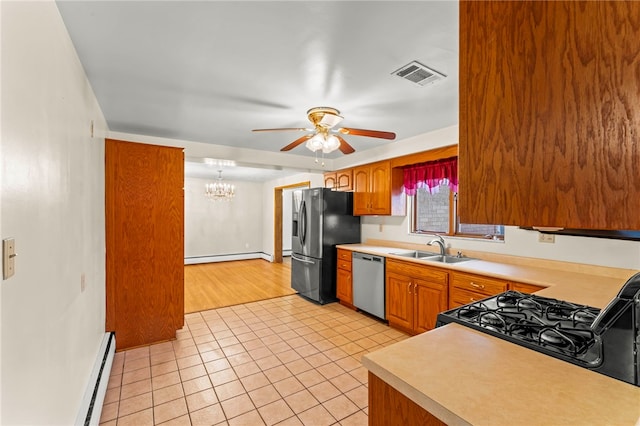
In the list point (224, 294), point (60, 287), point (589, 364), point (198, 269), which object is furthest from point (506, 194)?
point (198, 269)

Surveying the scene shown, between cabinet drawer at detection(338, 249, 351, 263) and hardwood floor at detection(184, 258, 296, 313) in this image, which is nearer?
cabinet drawer at detection(338, 249, 351, 263)

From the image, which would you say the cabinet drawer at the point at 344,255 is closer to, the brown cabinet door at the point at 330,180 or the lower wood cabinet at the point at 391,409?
the brown cabinet door at the point at 330,180

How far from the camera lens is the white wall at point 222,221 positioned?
23.5 feet

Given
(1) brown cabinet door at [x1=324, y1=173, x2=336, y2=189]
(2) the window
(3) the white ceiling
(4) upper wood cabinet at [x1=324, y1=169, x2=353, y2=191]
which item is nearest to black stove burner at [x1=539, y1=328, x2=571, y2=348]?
(3) the white ceiling

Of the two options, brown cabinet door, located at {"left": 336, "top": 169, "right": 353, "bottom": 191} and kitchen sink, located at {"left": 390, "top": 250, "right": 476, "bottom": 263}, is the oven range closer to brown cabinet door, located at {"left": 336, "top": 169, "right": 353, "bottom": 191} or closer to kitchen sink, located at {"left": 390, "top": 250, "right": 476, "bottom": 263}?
kitchen sink, located at {"left": 390, "top": 250, "right": 476, "bottom": 263}

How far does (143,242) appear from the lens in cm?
298

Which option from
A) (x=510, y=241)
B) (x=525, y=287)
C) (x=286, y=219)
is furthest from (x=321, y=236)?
(x=286, y=219)

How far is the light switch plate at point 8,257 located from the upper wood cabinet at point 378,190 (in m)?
3.55

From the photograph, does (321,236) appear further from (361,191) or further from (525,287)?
(525,287)

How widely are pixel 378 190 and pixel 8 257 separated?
12.1 feet

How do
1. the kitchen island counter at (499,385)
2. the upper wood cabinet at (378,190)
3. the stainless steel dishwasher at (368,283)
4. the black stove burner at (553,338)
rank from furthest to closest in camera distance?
the upper wood cabinet at (378,190) < the stainless steel dishwasher at (368,283) < the black stove burner at (553,338) < the kitchen island counter at (499,385)

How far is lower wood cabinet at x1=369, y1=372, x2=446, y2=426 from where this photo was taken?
879 mm

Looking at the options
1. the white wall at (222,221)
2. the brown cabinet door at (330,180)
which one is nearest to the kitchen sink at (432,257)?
the brown cabinet door at (330,180)

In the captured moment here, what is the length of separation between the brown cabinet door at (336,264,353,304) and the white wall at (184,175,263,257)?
429cm
